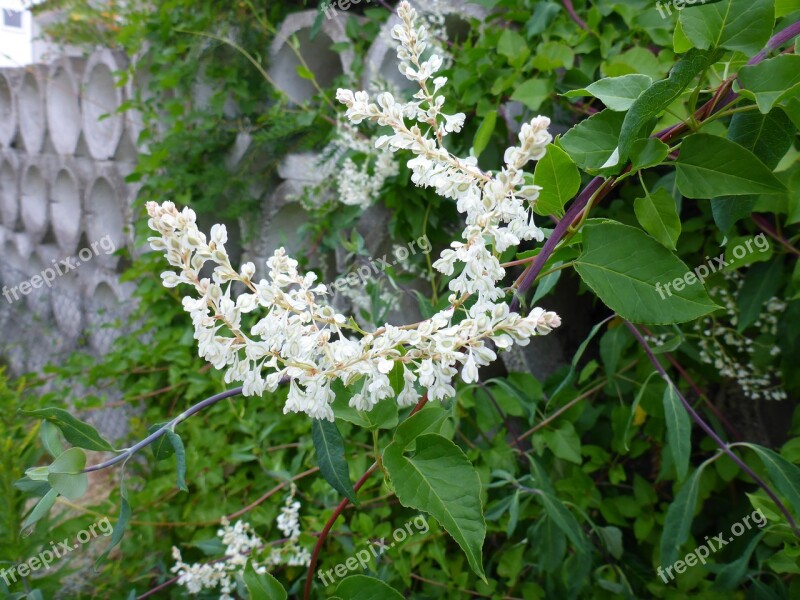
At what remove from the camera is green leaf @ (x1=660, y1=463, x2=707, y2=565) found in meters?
0.88

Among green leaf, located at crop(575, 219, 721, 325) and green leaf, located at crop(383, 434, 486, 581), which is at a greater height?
green leaf, located at crop(575, 219, 721, 325)

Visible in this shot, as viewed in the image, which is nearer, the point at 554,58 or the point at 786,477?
the point at 786,477

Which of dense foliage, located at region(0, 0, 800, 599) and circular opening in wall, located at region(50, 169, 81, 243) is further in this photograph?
circular opening in wall, located at region(50, 169, 81, 243)

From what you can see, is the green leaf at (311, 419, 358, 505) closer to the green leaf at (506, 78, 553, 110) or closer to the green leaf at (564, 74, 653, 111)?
the green leaf at (564, 74, 653, 111)

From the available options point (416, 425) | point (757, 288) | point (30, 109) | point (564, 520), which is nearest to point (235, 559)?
point (564, 520)

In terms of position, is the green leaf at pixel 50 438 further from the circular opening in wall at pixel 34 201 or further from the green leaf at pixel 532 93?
the circular opening in wall at pixel 34 201

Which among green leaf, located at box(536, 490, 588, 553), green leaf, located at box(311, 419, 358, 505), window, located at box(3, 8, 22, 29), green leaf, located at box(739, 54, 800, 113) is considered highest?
green leaf, located at box(739, 54, 800, 113)

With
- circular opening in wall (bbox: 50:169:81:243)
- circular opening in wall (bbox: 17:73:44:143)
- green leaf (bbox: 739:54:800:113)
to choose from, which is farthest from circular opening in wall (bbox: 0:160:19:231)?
green leaf (bbox: 739:54:800:113)

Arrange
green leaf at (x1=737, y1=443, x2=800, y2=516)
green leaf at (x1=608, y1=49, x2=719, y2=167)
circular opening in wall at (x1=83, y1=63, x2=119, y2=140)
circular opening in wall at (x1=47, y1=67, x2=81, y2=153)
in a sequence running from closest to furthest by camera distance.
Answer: green leaf at (x1=608, y1=49, x2=719, y2=167) < green leaf at (x1=737, y1=443, x2=800, y2=516) < circular opening in wall at (x1=83, y1=63, x2=119, y2=140) < circular opening in wall at (x1=47, y1=67, x2=81, y2=153)

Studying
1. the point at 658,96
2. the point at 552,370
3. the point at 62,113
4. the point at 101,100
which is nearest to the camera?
the point at 658,96

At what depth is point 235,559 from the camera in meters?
1.07

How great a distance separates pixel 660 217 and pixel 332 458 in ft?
1.35

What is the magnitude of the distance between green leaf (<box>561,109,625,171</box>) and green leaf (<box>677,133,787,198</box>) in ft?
0.20

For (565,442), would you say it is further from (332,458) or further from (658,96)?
(658,96)
